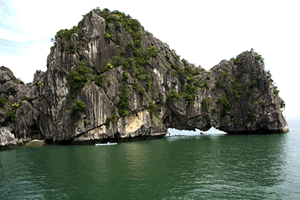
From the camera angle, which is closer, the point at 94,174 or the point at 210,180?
the point at 210,180

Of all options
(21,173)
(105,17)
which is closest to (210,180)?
(21,173)

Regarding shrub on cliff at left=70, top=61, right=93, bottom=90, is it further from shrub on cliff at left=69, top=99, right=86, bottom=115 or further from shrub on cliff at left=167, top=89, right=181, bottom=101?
shrub on cliff at left=167, top=89, right=181, bottom=101

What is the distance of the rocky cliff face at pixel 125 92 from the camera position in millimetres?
48562

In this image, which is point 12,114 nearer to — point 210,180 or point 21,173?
point 21,173

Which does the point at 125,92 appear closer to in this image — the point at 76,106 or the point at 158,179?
the point at 76,106

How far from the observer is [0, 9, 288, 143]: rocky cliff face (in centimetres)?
4856

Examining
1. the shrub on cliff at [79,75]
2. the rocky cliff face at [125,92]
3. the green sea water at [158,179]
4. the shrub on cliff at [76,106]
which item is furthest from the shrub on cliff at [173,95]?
the green sea water at [158,179]

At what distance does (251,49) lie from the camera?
65938mm

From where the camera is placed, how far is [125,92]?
51406 mm

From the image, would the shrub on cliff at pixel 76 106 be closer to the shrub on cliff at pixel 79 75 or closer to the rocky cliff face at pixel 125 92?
the rocky cliff face at pixel 125 92

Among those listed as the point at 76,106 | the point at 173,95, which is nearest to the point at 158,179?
the point at 76,106

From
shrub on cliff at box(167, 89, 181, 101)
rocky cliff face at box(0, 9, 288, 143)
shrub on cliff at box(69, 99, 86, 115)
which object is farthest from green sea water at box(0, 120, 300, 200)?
shrub on cliff at box(167, 89, 181, 101)

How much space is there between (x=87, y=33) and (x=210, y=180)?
160 ft

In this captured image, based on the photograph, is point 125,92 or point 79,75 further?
point 125,92
